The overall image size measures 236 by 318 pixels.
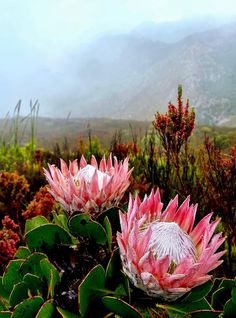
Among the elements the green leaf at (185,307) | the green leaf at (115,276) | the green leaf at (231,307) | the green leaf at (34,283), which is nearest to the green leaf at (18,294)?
the green leaf at (34,283)

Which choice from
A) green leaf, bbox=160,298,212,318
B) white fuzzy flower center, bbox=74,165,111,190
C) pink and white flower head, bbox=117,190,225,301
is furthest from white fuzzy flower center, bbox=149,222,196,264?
white fuzzy flower center, bbox=74,165,111,190

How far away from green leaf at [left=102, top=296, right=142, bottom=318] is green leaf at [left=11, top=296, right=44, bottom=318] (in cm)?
20

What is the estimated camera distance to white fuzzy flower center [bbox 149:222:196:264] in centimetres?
130

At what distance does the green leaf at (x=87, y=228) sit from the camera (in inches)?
60.7

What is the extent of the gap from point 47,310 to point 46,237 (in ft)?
0.94

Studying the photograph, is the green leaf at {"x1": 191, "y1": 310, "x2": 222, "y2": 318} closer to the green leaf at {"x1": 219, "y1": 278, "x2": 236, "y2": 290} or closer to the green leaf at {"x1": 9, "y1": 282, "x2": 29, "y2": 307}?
the green leaf at {"x1": 219, "y1": 278, "x2": 236, "y2": 290}

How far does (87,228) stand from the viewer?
1.56 meters

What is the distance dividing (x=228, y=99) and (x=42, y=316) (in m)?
187

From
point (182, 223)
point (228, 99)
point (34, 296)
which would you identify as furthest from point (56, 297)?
point (228, 99)

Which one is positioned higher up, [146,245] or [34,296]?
[146,245]

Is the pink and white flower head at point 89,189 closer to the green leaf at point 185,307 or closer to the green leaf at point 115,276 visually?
the green leaf at point 115,276

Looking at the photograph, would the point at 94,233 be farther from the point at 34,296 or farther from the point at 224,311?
the point at 224,311

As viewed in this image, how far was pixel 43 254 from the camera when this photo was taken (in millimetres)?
1510

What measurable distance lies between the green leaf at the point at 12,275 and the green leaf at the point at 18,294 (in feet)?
0.28
